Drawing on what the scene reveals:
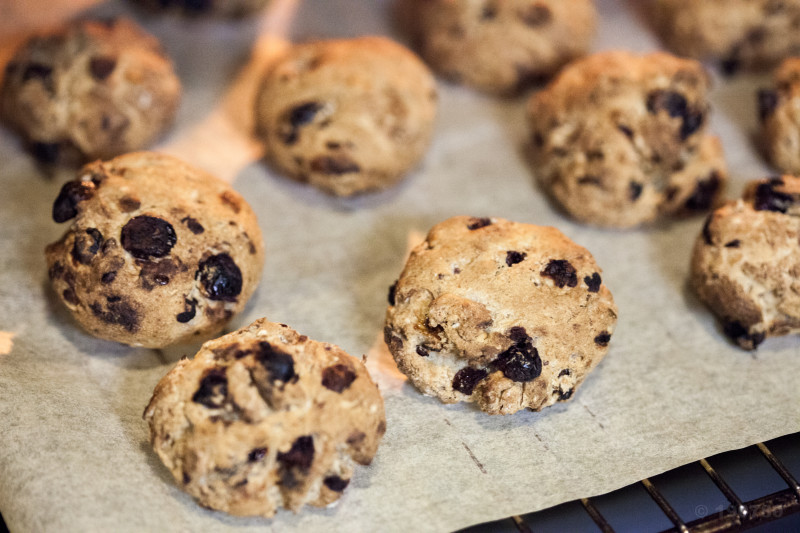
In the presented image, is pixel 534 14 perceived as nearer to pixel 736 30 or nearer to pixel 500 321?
pixel 736 30

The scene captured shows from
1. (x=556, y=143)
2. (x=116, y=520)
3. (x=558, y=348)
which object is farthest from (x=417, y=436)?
(x=556, y=143)

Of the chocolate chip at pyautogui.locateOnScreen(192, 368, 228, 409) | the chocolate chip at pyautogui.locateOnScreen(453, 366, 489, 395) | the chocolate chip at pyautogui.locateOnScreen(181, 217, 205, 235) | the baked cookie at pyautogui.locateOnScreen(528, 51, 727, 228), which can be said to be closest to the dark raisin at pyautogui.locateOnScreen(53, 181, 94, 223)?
the chocolate chip at pyautogui.locateOnScreen(181, 217, 205, 235)

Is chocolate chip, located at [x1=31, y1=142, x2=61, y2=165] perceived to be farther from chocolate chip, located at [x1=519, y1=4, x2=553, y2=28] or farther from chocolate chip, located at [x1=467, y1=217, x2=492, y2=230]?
chocolate chip, located at [x1=519, y1=4, x2=553, y2=28]

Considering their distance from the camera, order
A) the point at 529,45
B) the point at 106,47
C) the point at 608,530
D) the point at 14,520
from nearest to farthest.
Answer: the point at 14,520
the point at 608,530
the point at 106,47
the point at 529,45

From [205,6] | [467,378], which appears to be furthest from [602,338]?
[205,6]

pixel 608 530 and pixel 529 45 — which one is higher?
pixel 529 45

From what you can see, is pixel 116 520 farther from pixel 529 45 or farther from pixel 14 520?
pixel 529 45
